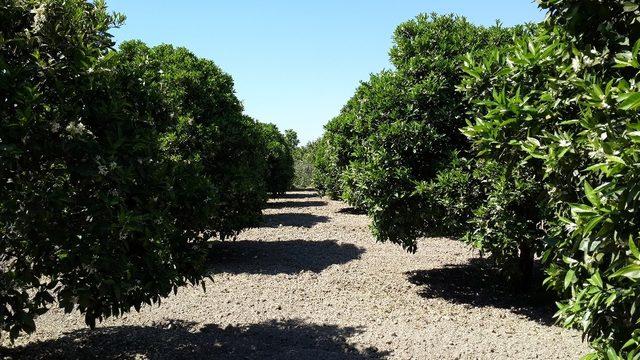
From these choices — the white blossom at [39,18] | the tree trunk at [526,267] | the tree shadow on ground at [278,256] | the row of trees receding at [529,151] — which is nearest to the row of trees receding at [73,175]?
the white blossom at [39,18]

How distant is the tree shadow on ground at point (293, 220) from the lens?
23344 mm

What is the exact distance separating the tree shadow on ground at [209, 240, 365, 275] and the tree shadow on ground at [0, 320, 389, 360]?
4329 millimetres

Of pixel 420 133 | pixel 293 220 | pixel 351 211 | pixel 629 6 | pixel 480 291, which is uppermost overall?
pixel 629 6

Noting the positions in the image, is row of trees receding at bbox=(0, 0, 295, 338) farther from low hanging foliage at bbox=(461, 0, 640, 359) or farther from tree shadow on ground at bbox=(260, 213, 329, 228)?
tree shadow on ground at bbox=(260, 213, 329, 228)

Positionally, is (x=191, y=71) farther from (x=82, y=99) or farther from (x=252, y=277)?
(x=82, y=99)

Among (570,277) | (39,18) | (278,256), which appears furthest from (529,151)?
(278,256)

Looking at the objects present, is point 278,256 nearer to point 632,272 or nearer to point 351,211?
point 632,272

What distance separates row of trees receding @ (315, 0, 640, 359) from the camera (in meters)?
3.45

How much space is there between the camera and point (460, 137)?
11.2 meters

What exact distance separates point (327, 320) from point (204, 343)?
8.21 feet

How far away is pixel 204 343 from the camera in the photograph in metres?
7.95

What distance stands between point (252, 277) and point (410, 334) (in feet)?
17.9

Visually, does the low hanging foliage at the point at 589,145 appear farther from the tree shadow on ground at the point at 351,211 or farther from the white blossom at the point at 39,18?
the tree shadow on ground at the point at 351,211

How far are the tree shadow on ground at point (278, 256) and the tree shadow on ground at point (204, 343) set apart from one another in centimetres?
433
